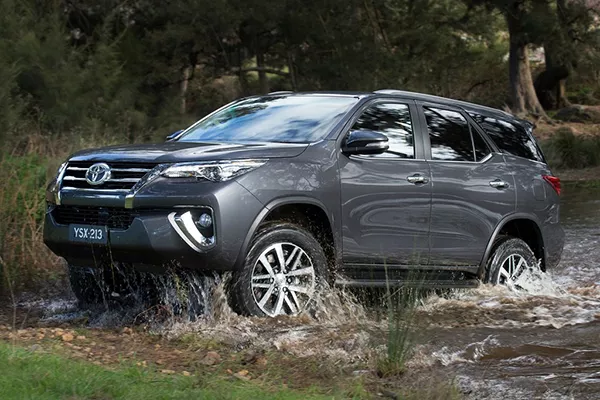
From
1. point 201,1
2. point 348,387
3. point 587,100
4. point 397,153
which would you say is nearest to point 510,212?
point 397,153

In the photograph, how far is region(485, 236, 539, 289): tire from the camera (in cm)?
900

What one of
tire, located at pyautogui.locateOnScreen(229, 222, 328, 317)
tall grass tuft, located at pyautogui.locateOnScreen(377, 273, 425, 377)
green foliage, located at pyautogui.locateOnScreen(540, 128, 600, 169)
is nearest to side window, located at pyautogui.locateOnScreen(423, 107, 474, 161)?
tire, located at pyautogui.locateOnScreen(229, 222, 328, 317)

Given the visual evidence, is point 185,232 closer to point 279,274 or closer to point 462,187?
point 279,274

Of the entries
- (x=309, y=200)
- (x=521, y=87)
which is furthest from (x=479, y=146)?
(x=521, y=87)

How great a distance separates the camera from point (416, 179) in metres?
8.07

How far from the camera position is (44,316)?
26.2 feet

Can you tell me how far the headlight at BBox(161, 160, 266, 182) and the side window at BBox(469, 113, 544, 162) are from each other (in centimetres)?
304

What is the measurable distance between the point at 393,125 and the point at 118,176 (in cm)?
237

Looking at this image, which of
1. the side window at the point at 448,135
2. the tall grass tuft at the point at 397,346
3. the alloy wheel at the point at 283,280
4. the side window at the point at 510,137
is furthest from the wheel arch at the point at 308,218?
the side window at the point at 510,137

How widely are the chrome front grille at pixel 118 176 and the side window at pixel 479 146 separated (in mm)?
3252

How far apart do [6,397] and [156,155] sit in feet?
8.84

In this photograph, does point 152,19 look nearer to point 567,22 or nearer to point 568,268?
point 567,22

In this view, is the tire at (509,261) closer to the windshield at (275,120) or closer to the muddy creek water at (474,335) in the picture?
the muddy creek water at (474,335)

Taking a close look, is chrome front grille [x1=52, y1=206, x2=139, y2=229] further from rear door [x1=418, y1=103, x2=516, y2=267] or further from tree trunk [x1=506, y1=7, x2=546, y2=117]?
tree trunk [x1=506, y1=7, x2=546, y2=117]
